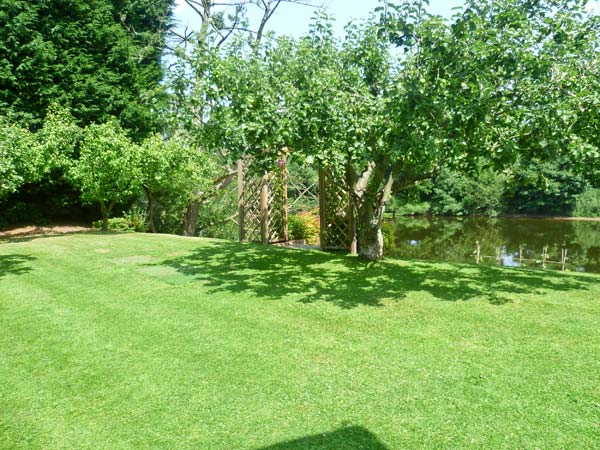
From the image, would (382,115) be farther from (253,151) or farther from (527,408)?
(527,408)

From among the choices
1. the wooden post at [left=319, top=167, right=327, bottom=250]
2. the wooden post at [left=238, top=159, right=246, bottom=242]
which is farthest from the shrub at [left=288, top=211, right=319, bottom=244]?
the wooden post at [left=319, top=167, right=327, bottom=250]

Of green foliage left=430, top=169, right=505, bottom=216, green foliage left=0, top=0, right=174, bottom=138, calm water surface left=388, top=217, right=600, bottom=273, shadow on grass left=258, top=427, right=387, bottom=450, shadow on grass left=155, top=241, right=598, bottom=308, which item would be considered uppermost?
green foliage left=0, top=0, right=174, bottom=138

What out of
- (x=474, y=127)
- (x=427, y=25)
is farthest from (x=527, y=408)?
(x=427, y=25)

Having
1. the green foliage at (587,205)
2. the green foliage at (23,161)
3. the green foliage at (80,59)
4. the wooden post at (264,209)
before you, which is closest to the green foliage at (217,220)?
the green foliage at (80,59)

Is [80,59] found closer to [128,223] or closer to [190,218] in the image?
[128,223]

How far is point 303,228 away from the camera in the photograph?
534 inches

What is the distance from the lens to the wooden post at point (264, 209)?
1221 centimetres

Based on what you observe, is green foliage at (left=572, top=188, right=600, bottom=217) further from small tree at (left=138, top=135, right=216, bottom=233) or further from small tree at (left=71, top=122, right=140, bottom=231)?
small tree at (left=71, top=122, right=140, bottom=231)

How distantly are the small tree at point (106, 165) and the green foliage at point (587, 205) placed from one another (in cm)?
3789

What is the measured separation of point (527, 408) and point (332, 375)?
1.56m

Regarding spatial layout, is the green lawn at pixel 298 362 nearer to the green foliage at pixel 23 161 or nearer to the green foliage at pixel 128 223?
the green foliage at pixel 23 161

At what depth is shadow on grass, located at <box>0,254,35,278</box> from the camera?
8.16m

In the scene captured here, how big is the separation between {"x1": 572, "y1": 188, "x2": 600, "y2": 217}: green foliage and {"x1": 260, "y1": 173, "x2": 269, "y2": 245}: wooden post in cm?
3535

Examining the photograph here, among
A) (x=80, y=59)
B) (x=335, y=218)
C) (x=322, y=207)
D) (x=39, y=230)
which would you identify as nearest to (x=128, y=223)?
(x=39, y=230)
